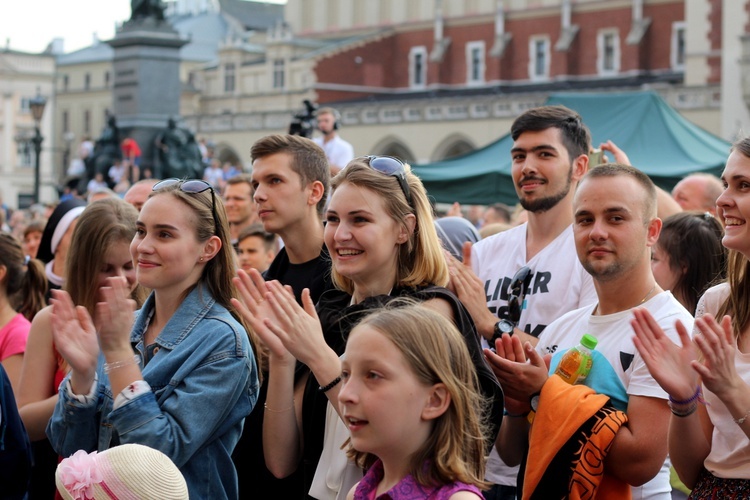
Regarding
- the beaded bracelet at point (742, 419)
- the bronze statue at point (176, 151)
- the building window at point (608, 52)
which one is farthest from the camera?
the building window at point (608, 52)

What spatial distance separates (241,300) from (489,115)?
4682cm

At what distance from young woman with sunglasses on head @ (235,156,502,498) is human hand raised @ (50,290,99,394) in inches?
21.8

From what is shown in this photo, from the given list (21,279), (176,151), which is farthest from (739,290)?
(176,151)

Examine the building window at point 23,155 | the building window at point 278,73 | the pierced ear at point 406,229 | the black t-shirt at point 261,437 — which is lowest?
the black t-shirt at point 261,437

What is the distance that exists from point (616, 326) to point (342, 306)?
104 cm

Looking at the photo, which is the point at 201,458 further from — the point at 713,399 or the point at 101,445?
→ the point at 713,399

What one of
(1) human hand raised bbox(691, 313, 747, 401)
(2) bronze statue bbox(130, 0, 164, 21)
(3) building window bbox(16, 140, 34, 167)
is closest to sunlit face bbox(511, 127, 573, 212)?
(1) human hand raised bbox(691, 313, 747, 401)

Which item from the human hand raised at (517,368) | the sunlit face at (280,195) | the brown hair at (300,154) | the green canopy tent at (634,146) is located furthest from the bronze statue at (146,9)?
the human hand raised at (517,368)

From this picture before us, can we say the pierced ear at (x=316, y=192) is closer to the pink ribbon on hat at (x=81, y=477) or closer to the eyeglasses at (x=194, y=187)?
the eyeglasses at (x=194, y=187)

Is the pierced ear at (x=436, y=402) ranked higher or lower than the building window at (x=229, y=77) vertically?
lower

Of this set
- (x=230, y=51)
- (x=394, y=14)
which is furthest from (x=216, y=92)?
(x=394, y=14)

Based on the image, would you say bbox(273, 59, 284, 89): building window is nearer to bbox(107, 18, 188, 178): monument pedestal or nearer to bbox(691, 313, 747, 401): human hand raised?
bbox(107, 18, 188, 178): monument pedestal

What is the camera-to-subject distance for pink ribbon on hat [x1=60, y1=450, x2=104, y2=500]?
3.38m

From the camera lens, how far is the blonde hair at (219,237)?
14.5 ft
